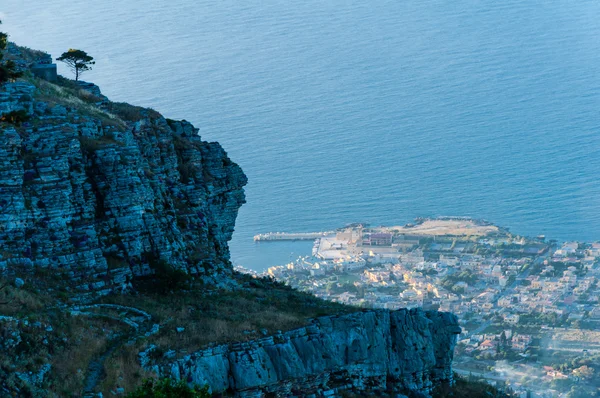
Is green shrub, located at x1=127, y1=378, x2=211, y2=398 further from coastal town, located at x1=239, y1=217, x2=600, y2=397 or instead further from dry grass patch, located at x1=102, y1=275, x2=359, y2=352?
coastal town, located at x1=239, y1=217, x2=600, y2=397

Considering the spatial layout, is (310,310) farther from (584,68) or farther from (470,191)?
(584,68)

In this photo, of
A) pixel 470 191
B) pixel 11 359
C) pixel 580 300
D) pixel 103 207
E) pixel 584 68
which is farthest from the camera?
pixel 584 68

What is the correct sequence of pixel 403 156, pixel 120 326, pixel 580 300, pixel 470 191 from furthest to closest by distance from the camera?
pixel 403 156
pixel 470 191
pixel 580 300
pixel 120 326

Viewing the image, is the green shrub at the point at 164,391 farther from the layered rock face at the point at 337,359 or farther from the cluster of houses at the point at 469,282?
the cluster of houses at the point at 469,282

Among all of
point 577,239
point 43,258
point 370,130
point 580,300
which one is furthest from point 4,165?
point 370,130

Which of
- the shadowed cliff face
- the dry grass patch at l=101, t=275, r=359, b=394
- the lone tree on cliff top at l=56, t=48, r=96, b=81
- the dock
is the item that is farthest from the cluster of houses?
the shadowed cliff face

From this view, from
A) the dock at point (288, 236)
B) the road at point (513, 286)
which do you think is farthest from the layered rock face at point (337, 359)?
the dock at point (288, 236)
